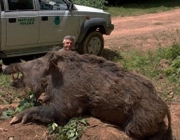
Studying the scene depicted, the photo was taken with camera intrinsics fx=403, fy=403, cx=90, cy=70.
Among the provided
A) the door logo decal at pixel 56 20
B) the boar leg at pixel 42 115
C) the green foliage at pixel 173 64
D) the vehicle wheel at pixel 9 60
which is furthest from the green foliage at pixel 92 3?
the boar leg at pixel 42 115

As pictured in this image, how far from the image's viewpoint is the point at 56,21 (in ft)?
31.3

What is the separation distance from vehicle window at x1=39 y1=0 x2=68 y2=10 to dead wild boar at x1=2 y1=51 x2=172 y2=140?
13.7ft

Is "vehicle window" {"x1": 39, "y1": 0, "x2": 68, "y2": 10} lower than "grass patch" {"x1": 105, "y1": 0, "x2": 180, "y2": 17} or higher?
higher

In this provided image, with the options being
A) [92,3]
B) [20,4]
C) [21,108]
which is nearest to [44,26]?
[20,4]

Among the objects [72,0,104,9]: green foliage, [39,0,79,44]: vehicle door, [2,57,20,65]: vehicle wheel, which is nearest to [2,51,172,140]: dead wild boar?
[39,0,79,44]: vehicle door

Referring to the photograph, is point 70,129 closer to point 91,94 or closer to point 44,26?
point 91,94

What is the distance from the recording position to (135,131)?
5199 mm

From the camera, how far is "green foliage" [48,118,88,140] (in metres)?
4.94

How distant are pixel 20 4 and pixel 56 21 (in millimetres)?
1028

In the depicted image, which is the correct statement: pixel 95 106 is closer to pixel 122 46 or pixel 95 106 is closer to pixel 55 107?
pixel 55 107

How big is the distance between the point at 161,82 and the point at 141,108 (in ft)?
10.3

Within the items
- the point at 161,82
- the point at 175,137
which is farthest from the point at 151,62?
the point at 175,137

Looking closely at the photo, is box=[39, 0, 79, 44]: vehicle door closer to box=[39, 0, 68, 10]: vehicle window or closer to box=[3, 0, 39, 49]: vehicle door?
box=[39, 0, 68, 10]: vehicle window

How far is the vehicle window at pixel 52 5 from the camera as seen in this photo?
30.7ft
